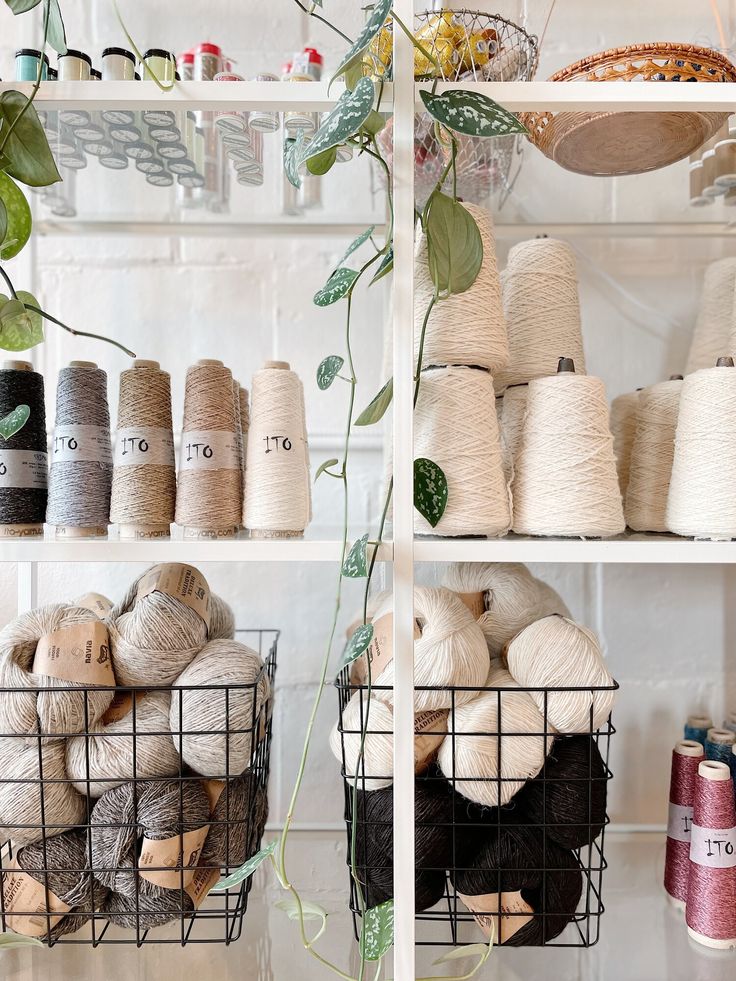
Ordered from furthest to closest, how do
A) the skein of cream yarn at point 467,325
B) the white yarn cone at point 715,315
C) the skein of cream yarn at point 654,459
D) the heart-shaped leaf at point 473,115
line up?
the white yarn cone at point 715,315, the skein of cream yarn at point 654,459, the skein of cream yarn at point 467,325, the heart-shaped leaf at point 473,115

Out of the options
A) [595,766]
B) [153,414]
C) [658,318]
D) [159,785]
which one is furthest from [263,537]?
[658,318]

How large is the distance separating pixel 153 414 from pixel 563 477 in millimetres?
402

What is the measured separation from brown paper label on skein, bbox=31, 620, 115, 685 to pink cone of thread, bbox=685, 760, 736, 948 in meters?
0.65

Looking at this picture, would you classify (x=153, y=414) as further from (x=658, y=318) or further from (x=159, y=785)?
(x=658, y=318)

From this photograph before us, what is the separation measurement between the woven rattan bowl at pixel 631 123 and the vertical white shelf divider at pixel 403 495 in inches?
7.9

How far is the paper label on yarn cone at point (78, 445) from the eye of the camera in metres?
0.69

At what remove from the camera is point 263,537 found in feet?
2.23

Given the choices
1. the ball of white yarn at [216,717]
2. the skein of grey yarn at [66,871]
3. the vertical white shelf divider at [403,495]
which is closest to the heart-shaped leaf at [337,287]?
the vertical white shelf divider at [403,495]

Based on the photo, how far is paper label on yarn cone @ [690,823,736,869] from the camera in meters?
0.76

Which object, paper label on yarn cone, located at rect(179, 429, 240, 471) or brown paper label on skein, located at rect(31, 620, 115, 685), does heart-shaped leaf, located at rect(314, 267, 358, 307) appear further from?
brown paper label on skein, located at rect(31, 620, 115, 685)

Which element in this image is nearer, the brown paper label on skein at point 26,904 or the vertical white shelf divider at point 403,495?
the vertical white shelf divider at point 403,495

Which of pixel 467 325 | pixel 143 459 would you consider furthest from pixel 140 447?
pixel 467 325

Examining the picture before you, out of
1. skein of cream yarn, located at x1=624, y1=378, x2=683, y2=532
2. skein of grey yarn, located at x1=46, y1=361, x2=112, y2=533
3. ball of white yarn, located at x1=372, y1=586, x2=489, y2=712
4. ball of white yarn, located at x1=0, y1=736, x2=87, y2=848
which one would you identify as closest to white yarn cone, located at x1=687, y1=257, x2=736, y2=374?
skein of cream yarn, located at x1=624, y1=378, x2=683, y2=532

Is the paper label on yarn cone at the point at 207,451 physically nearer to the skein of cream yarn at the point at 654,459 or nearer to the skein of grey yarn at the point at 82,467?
the skein of grey yarn at the point at 82,467
